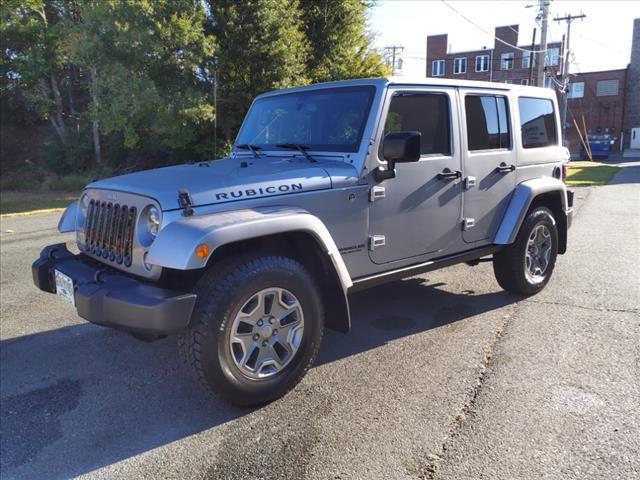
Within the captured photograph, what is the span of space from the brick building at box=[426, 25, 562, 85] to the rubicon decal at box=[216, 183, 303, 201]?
55961 millimetres

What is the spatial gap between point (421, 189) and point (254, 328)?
171cm

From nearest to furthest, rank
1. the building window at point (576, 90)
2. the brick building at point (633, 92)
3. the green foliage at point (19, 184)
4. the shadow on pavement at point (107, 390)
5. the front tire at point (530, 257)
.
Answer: the shadow on pavement at point (107, 390) → the front tire at point (530, 257) → the green foliage at point (19, 184) → the brick building at point (633, 92) → the building window at point (576, 90)

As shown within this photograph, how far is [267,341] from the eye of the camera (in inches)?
126

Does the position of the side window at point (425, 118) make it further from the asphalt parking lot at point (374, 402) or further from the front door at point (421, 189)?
the asphalt parking lot at point (374, 402)

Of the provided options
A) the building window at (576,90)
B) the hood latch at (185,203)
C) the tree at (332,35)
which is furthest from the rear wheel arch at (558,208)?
the building window at (576,90)

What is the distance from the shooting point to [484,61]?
5628cm

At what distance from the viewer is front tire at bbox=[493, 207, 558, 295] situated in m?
4.96

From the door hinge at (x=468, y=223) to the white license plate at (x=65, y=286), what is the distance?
9.94 feet

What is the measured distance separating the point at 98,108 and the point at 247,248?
14.7 metres

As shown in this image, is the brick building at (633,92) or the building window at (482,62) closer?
the brick building at (633,92)

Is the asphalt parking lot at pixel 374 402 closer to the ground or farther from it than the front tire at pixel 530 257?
closer to the ground

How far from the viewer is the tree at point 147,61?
14500 mm

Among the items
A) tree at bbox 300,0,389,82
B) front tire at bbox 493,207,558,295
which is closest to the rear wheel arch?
front tire at bbox 493,207,558,295

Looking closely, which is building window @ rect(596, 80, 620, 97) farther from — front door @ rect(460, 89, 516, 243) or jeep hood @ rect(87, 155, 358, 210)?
jeep hood @ rect(87, 155, 358, 210)
